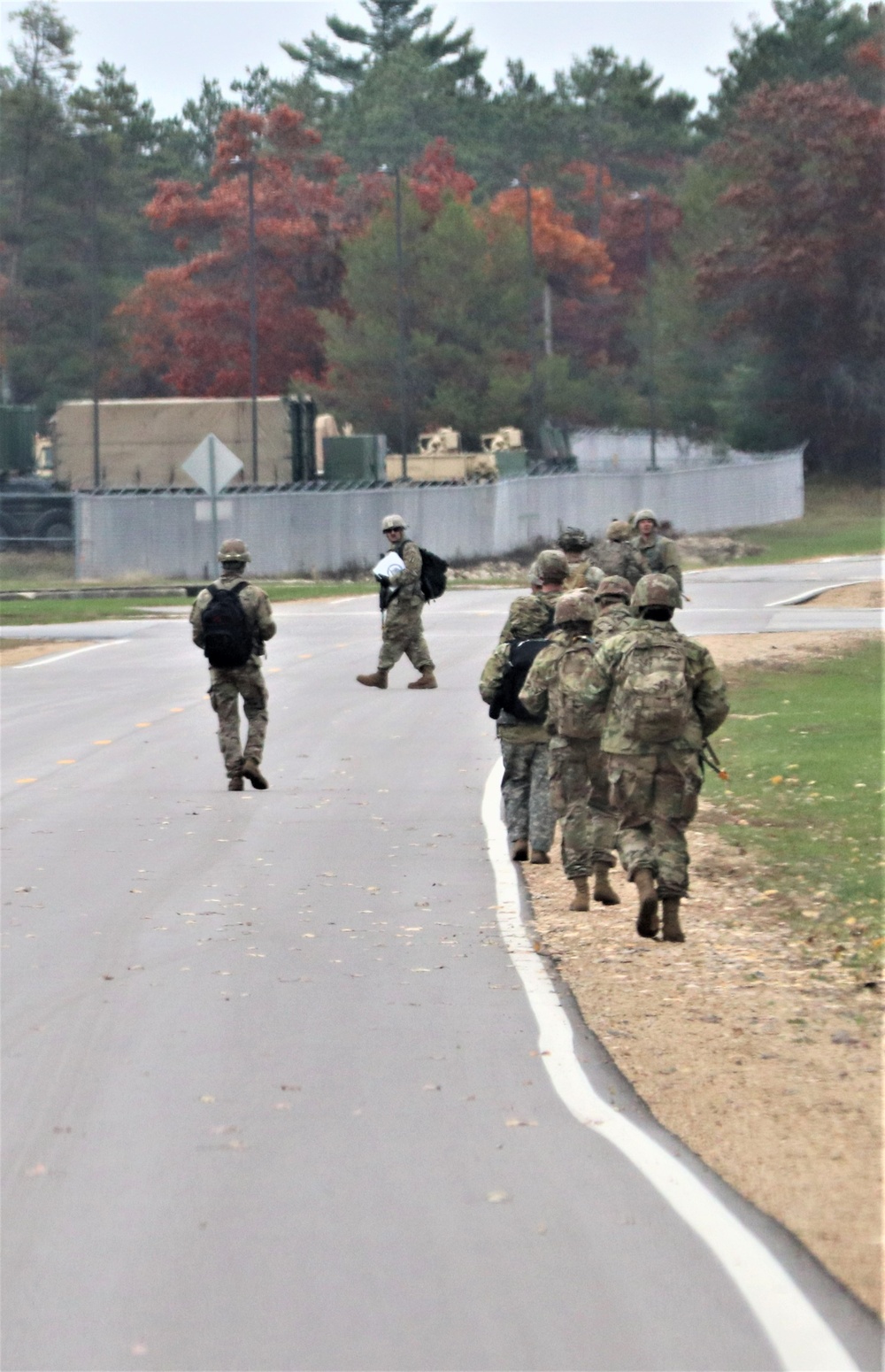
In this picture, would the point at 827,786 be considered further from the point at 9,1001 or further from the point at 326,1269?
the point at 326,1269

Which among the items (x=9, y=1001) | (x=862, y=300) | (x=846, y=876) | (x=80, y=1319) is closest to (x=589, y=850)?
(x=846, y=876)

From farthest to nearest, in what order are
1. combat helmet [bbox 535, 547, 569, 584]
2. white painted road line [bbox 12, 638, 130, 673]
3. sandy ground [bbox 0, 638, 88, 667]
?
sandy ground [bbox 0, 638, 88, 667], white painted road line [bbox 12, 638, 130, 673], combat helmet [bbox 535, 547, 569, 584]

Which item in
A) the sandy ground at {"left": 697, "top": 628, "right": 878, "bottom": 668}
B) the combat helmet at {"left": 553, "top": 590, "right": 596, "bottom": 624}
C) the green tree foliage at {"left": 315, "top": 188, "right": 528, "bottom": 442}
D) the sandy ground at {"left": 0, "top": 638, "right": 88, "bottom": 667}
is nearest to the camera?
the combat helmet at {"left": 553, "top": 590, "right": 596, "bottom": 624}

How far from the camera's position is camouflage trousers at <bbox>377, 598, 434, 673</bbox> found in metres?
21.7

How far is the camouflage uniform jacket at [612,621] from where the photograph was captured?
12.1 meters

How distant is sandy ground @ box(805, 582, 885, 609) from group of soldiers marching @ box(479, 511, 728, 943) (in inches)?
888

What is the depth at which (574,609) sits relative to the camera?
452 inches

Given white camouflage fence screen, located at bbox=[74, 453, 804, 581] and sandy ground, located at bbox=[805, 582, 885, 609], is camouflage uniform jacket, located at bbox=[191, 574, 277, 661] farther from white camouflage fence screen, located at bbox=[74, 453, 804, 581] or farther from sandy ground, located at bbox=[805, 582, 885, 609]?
white camouflage fence screen, located at bbox=[74, 453, 804, 581]

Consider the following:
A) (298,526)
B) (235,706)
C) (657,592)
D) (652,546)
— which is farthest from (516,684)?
(298,526)

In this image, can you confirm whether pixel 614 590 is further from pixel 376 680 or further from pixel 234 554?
pixel 376 680

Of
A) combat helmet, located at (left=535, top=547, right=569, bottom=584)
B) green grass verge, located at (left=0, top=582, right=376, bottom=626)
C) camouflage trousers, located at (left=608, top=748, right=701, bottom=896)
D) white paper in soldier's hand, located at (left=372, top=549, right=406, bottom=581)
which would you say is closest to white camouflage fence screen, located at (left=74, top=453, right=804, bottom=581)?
green grass verge, located at (left=0, top=582, right=376, bottom=626)

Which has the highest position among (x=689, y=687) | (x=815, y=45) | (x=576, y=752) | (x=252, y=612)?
(x=815, y=45)

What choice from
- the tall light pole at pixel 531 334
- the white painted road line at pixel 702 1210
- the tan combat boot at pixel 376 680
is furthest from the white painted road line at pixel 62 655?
the tall light pole at pixel 531 334

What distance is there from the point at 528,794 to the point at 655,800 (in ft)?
7.76
